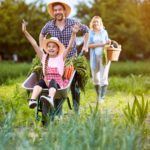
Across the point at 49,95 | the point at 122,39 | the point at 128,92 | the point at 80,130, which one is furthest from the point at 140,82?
the point at 122,39

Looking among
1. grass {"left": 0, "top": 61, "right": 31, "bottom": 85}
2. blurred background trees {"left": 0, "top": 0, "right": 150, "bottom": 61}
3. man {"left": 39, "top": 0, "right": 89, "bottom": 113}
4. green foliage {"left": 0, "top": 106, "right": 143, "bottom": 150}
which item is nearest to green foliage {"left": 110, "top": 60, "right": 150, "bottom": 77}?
grass {"left": 0, "top": 61, "right": 31, "bottom": 85}

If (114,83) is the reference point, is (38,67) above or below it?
above

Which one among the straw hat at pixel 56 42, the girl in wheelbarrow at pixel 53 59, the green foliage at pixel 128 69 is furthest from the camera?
the green foliage at pixel 128 69

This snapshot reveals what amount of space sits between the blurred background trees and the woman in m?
22.1

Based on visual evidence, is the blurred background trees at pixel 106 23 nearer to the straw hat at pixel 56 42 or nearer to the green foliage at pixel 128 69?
the green foliage at pixel 128 69

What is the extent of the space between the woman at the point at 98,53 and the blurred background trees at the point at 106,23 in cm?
2209

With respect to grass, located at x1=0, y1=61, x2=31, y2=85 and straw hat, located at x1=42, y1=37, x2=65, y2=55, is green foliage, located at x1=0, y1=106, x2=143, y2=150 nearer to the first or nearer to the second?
straw hat, located at x1=42, y1=37, x2=65, y2=55

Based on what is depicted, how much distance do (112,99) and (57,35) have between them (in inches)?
159

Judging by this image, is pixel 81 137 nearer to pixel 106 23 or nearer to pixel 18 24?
pixel 18 24

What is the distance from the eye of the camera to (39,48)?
8.10 metres

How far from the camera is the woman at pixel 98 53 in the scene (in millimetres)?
12211

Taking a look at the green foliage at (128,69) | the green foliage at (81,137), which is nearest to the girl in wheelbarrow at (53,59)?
the green foliage at (81,137)

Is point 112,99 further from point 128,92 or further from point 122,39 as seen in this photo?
point 122,39

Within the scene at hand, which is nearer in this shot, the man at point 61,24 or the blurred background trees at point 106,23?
the man at point 61,24
